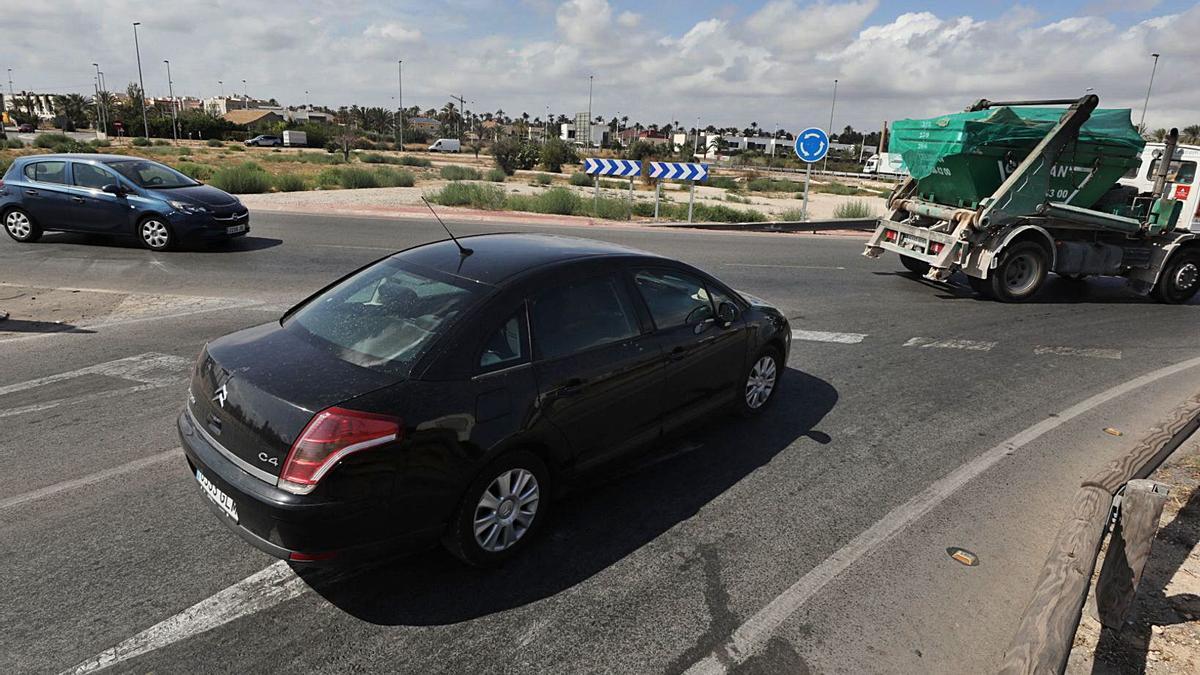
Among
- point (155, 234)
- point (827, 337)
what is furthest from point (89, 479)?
point (155, 234)

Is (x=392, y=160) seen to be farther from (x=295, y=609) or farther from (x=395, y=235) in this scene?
(x=295, y=609)

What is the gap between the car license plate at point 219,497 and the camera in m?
3.27

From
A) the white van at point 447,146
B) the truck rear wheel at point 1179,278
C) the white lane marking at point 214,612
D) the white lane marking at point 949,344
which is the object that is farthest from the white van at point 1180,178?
the white van at point 447,146

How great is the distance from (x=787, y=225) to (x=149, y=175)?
15.7 metres

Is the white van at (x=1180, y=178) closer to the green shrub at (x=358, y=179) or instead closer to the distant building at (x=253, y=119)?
the green shrub at (x=358, y=179)

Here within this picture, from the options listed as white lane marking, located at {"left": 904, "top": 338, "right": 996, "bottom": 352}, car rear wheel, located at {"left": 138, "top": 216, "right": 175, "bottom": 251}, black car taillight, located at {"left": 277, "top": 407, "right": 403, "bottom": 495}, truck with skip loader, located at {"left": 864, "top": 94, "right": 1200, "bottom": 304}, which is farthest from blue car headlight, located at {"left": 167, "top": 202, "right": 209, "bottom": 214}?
truck with skip loader, located at {"left": 864, "top": 94, "right": 1200, "bottom": 304}

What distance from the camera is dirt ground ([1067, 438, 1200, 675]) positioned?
3.21 metres

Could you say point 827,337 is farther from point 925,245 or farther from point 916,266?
point 916,266

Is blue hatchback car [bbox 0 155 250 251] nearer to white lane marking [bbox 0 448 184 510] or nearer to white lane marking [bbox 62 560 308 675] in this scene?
white lane marking [bbox 0 448 184 510]

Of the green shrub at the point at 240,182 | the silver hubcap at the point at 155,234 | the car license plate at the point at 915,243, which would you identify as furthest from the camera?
the green shrub at the point at 240,182

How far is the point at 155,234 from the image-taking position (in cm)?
1243

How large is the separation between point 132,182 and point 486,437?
12341 millimetres

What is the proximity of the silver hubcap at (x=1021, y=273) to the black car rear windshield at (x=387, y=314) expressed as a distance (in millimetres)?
9983

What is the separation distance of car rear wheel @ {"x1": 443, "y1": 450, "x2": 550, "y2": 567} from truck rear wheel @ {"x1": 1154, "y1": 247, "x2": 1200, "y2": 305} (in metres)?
12.2
